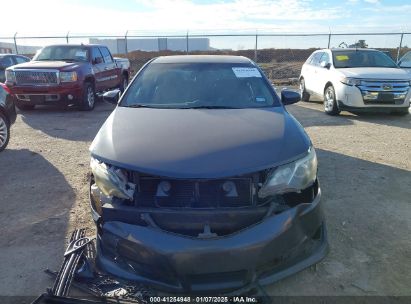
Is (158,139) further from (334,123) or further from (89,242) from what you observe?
(334,123)

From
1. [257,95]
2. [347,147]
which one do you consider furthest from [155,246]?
[347,147]

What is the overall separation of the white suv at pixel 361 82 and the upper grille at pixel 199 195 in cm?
736

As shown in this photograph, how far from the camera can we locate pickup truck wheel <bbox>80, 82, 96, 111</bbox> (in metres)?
10.6

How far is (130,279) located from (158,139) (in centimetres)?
103

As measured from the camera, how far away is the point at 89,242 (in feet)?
10.4

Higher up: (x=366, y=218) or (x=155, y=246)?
(x=155, y=246)

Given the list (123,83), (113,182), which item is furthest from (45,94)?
(113,182)

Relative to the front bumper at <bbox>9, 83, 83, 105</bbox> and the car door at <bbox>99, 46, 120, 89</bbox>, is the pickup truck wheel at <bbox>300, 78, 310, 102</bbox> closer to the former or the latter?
the car door at <bbox>99, 46, 120, 89</bbox>

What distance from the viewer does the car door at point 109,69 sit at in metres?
12.3

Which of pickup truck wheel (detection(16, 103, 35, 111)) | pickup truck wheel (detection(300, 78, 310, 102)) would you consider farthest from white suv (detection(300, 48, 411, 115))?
pickup truck wheel (detection(16, 103, 35, 111))

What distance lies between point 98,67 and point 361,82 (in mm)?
7305

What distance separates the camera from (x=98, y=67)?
11586 mm

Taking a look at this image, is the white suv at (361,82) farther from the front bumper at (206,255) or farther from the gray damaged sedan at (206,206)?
the front bumper at (206,255)

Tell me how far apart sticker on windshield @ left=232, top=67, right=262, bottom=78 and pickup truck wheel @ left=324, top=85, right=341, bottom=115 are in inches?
227
